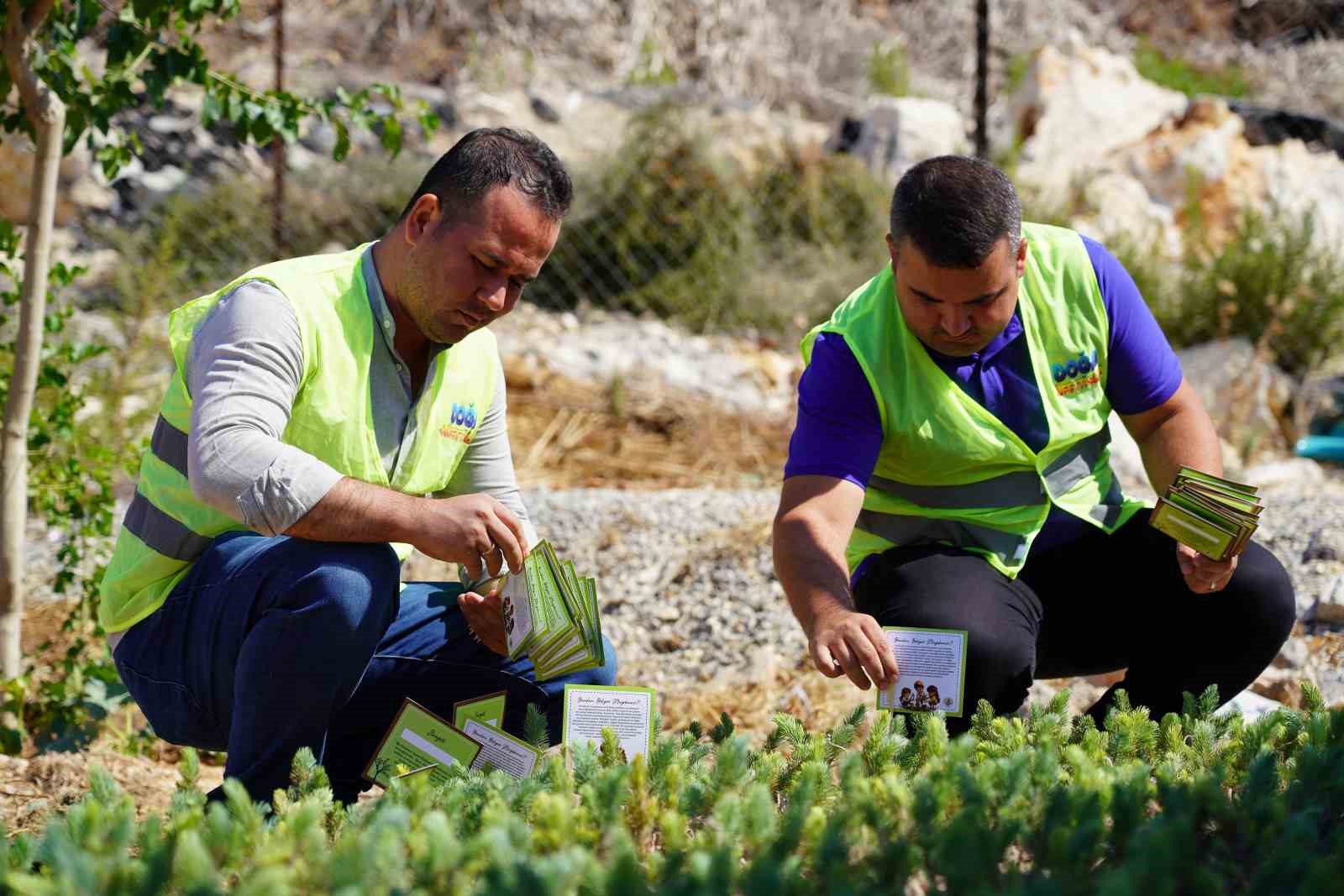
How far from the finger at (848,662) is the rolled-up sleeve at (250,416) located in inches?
40.7

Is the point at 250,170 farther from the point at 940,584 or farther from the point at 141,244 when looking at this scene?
the point at 940,584

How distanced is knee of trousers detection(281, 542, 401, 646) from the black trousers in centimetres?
112

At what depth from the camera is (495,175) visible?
2848mm

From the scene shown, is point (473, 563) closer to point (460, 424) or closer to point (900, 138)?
point (460, 424)

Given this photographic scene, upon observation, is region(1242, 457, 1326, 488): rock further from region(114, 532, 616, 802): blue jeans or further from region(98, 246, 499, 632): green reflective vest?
region(98, 246, 499, 632): green reflective vest

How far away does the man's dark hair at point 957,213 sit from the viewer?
2.98 metres

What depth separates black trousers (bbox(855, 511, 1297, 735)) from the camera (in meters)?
3.10

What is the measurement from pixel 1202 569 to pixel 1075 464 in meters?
0.42

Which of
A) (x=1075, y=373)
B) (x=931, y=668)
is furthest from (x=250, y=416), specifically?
(x=1075, y=373)

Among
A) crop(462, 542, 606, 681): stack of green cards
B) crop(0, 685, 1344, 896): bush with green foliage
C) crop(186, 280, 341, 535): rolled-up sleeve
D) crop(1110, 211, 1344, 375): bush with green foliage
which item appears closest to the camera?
crop(0, 685, 1344, 896): bush with green foliage

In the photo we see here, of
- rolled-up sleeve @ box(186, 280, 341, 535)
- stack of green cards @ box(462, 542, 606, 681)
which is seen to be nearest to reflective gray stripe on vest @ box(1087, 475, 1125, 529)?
stack of green cards @ box(462, 542, 606, 681)

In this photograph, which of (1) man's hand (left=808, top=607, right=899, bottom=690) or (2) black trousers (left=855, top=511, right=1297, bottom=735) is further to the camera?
(2) black trousers (left=855, top=511, right=1297, bottom=735)

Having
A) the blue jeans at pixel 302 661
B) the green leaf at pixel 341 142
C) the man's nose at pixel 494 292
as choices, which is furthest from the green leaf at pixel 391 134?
the blue jeans at pixel 302 661

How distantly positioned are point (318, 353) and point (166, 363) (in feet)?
13.6
